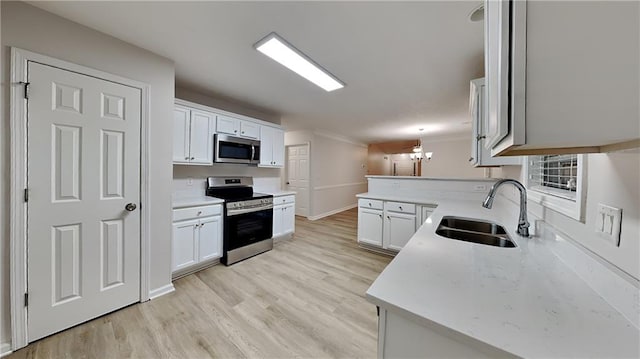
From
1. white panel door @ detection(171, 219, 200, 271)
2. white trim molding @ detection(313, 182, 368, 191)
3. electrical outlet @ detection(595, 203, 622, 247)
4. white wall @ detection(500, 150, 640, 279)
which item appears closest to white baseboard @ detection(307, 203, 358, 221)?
white trim molding @ detection(313, 182, 368, 191)

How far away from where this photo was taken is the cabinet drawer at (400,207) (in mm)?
2969

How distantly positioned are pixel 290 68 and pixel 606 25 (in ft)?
7.24

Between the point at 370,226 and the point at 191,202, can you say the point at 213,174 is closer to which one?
the point at 191,202

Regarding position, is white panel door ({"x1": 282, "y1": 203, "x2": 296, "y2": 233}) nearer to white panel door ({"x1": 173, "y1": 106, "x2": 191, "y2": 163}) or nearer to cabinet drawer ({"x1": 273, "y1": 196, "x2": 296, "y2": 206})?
cabinet drawer ({"x1": 273, "y1": 196, "x2": 296, "y2": 206})

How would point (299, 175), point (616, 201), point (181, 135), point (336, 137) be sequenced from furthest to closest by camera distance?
1. point (336, 137)
2. point (299, 175)
3. point (181, 135)
4. point (616, 201)

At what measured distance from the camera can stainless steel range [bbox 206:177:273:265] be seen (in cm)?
280

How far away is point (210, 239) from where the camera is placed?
2664mm

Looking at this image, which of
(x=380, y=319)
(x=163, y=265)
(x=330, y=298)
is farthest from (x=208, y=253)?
(x=380, y=319)

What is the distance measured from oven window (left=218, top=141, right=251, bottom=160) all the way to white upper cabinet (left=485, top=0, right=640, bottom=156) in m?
3.09

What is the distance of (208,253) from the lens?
2.65 metres

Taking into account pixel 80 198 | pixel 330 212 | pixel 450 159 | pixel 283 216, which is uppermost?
pixel 450 159

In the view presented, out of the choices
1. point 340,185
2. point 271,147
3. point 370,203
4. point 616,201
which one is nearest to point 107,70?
point 271,147

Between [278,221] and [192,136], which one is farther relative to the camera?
[278,221]

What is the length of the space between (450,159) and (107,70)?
24.3 feet
